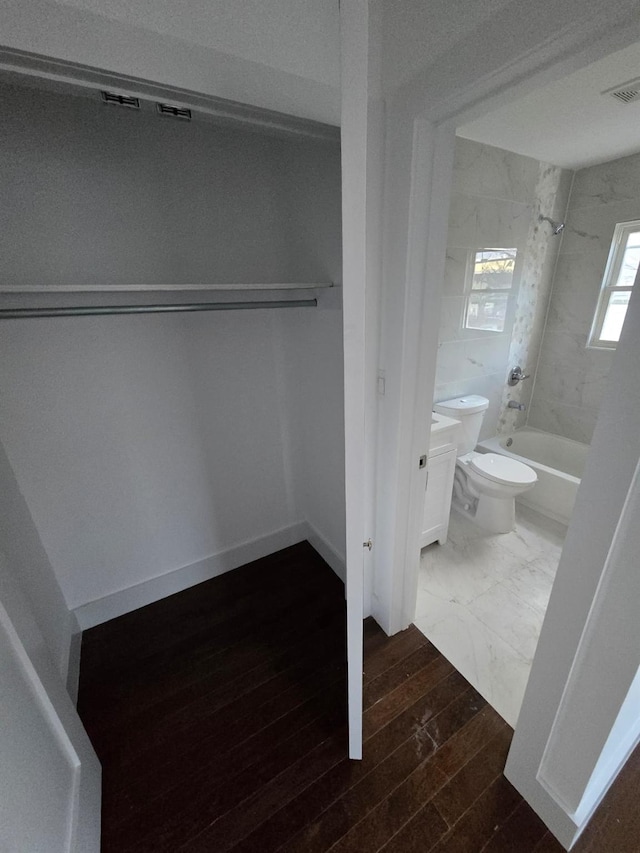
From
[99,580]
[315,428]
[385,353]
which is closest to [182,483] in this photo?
[99,580]

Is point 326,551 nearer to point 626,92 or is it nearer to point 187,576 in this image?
point 187,576

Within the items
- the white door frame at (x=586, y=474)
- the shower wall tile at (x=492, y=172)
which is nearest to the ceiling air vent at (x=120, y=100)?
the white door frame at (x=586, y=474)

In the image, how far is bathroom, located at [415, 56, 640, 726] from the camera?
5.85ft

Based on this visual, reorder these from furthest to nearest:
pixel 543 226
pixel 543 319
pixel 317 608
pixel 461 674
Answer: pixel 543 319, pixel 543 226, pixel 317 608, pixel 461 674

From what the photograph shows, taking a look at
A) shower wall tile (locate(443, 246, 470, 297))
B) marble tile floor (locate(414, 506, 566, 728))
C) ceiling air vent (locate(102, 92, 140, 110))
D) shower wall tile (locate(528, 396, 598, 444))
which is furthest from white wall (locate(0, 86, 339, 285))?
shower wall tile (locate(528, 396, 598, 444))

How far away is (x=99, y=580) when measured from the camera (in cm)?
171

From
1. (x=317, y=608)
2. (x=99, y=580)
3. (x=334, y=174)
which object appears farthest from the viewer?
(x=317, y=608)

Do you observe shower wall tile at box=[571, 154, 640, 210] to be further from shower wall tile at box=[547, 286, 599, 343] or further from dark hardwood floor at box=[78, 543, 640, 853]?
dark hardwood floor at box=[78, 543, 640, 853]

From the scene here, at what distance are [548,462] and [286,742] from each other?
313cm

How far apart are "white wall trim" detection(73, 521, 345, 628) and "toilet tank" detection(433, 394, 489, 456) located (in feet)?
4.11

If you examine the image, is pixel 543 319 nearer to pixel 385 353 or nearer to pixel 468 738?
pixel 385 353

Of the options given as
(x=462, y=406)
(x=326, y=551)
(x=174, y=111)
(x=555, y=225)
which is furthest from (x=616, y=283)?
(x=174, y=111)

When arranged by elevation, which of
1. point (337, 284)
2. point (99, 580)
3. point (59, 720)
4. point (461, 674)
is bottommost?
point (461, 674)

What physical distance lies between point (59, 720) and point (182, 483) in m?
0.97
